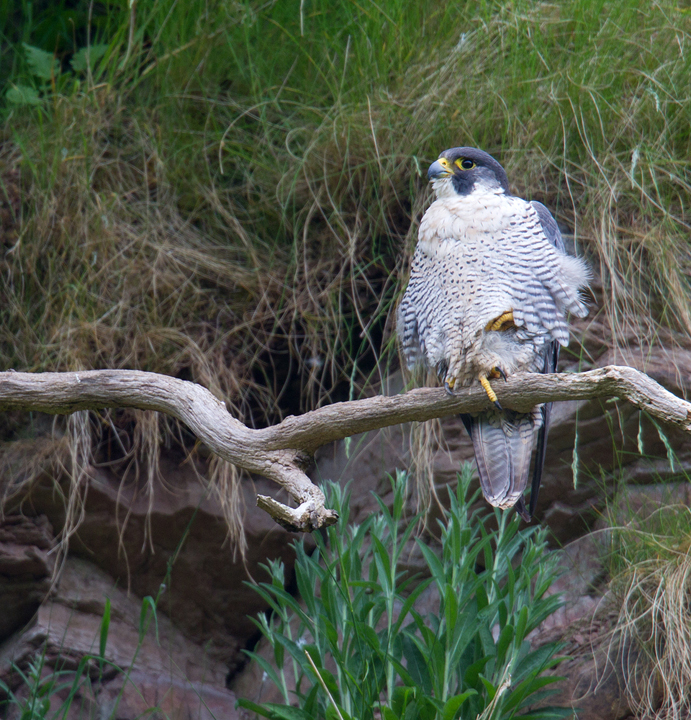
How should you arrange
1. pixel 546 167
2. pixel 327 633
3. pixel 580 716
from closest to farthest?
pixel 327 633 → pixel 580 716 → pixel 546 167

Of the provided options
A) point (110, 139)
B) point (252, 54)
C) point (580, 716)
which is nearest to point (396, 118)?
point (252, 54)

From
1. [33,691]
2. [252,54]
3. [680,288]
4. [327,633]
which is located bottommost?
[33,691]

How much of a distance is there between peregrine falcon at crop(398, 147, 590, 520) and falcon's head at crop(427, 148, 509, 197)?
0.01 m

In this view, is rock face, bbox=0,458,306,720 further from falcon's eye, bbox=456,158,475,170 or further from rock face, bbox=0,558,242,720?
falcon's eye, bbox=456,158,475,170

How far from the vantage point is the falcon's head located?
8.82ft

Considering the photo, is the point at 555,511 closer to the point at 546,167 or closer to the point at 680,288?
the point at 680,288

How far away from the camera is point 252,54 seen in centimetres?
371

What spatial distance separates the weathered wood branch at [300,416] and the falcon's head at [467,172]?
89 cm

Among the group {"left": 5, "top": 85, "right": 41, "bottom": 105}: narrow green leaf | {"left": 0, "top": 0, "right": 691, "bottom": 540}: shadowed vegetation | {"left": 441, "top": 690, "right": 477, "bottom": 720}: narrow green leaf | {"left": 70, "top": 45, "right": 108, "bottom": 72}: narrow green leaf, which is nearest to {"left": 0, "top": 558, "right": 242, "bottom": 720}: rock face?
{"left": 0, "top": 0, "right": 691, "bottom": 540}: shadowed vegetation

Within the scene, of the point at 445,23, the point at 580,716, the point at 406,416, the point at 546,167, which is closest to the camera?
the point at 406,416

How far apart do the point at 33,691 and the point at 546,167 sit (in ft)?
9.22

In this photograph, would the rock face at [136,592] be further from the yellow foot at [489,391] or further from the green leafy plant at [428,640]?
the yellow foot at [489,391]

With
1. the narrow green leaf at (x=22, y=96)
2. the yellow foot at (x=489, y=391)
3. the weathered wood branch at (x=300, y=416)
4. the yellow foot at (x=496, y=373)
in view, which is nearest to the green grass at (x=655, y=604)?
the yellow foot at (x=496, y=373)

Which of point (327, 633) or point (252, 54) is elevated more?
point (252, 54)
